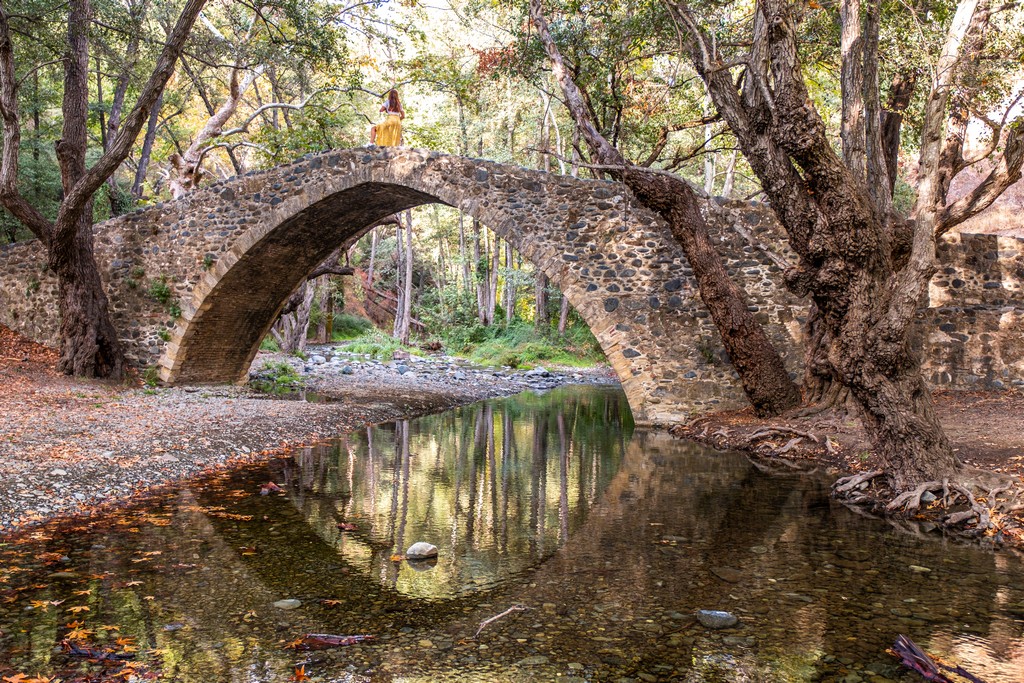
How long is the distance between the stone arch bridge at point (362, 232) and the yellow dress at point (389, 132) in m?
0.89

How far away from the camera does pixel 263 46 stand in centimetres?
1441

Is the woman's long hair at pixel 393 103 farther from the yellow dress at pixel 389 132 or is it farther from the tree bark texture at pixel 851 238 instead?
the tree bark texture at pixel 851 238

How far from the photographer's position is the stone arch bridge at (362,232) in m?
9.50

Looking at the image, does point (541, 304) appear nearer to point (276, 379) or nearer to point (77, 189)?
point (276, 379)

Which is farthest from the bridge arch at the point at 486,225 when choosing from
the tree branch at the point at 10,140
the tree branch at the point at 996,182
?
the tree branch at the point at 996,182

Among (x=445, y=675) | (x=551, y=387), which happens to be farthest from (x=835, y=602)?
(x=551, y=387)

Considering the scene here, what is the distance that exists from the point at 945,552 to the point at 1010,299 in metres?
7.09

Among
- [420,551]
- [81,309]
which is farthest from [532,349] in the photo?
[420,551]

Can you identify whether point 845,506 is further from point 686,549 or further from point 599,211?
point 599,211

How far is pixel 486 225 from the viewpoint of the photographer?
10203 millimetres

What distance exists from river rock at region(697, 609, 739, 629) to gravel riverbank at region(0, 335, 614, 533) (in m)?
3.92

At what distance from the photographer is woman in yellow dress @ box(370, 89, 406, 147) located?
1179 centimetres

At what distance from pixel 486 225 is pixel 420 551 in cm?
670

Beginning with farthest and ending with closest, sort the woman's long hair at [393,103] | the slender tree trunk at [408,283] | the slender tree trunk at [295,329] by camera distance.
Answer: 1. the slender tree trunk at [408,283]
2. the slender tree trunk at [295,329]
3. the woman's long hair at [393,103]
